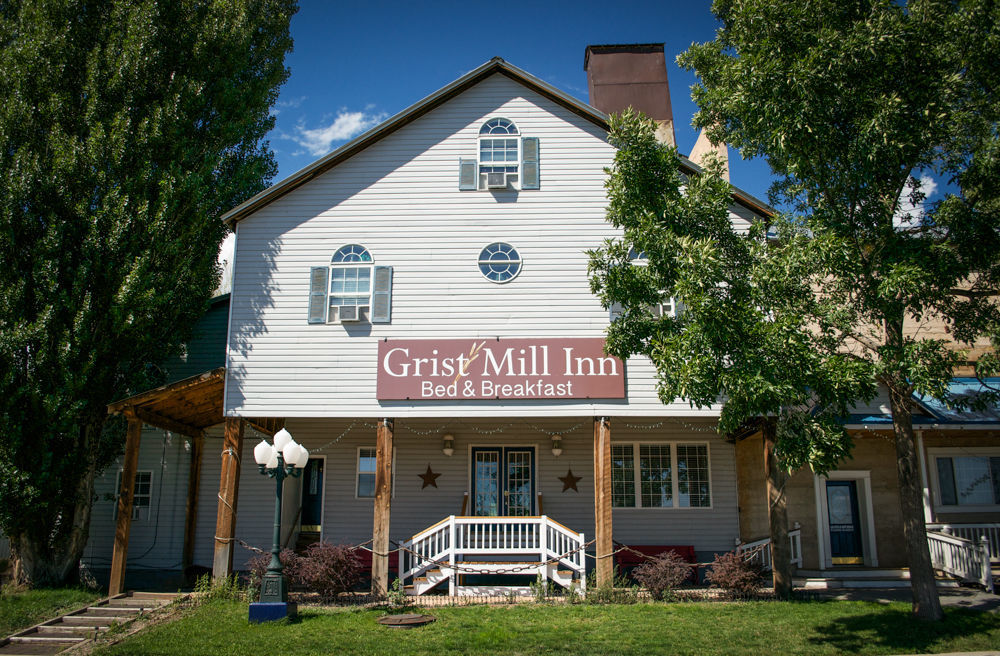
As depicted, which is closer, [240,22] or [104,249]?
[104,249]

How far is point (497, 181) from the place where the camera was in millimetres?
14594

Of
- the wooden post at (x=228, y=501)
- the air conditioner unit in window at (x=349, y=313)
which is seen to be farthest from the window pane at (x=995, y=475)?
the wooden post at (x=228, y=501)

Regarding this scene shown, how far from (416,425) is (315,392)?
311 centimetres

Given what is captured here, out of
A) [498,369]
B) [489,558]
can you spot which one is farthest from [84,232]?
[489,558]

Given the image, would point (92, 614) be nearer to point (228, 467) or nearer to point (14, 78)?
point (228, 467)

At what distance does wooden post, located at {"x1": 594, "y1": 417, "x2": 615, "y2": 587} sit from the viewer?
42.5 feet

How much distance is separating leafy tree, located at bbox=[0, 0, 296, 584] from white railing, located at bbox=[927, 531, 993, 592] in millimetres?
Answer: 15844

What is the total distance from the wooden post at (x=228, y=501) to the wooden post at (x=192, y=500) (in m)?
2.80

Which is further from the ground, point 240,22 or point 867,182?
point 240,22

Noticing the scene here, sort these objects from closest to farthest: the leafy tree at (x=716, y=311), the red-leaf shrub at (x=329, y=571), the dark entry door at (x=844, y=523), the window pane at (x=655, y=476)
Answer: the leafy tree at (x=716, y=311) → the red-leaf shrub at (x=329, y=571) → the dark entry door at (x=844, y=523) → the window pane at (x=655, y=476)

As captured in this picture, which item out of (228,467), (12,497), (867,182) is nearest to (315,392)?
(228,467)

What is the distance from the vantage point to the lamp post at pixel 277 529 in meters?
11.0

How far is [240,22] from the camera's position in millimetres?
17016

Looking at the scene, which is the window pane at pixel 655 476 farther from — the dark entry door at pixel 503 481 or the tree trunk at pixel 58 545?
the tree trunk at pixel 58 545
